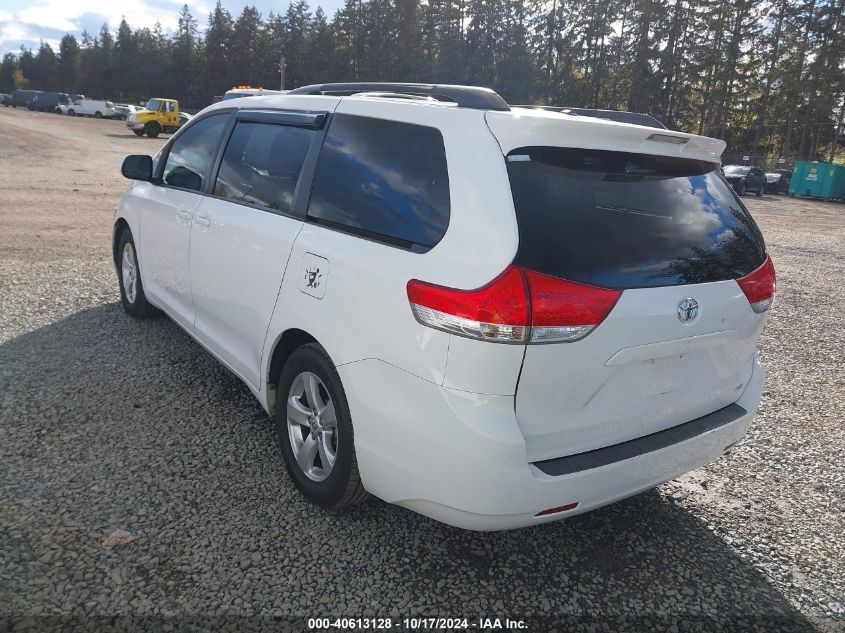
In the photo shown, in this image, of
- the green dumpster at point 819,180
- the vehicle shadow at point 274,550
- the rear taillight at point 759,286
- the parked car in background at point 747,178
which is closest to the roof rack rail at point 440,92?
the rear taillight at point 759,286

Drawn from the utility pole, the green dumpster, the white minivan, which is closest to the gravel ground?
the white minivan

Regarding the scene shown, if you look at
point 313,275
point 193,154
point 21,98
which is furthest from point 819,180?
point 21,98

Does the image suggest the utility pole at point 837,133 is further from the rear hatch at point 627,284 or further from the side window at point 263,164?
the side window at point 263,164

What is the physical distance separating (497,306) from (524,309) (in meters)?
0.09

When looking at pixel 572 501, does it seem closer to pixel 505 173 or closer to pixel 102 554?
pixel 505 173

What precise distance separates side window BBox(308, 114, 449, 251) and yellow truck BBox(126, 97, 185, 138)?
1494 inches

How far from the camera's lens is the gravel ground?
95.3 inches

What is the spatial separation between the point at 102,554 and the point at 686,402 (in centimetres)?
249

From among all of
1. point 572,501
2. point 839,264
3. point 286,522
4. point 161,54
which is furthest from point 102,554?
point 161,54

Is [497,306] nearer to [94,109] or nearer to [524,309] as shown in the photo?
[524,309]

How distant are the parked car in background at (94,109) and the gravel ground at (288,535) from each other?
6672cm

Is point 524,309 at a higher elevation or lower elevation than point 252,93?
lower

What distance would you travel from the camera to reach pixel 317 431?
2.91 metres

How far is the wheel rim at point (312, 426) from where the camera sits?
2.84 m
